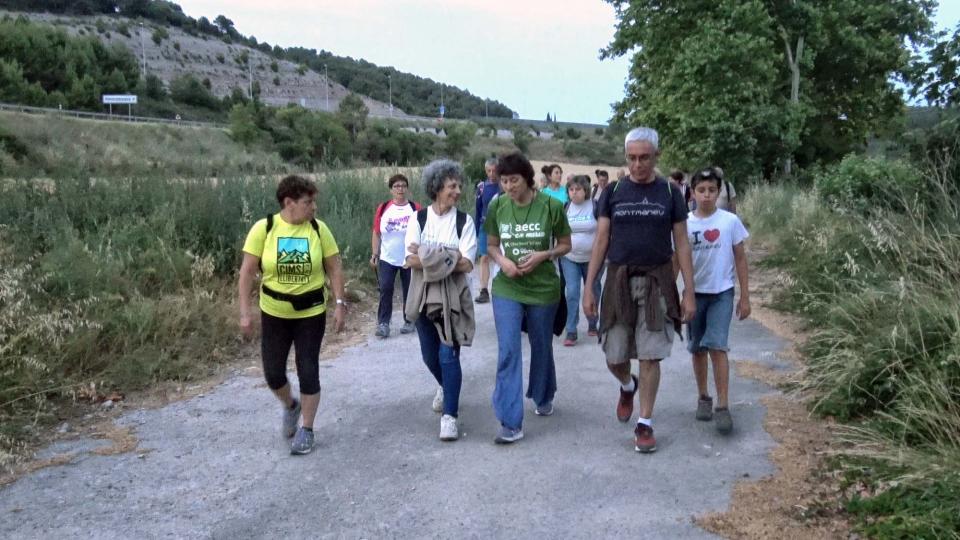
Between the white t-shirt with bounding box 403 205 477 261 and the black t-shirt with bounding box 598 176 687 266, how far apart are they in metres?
1.03

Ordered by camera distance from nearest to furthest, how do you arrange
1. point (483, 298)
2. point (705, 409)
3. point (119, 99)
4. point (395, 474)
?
point (395, 474) < point (705, 409) < point (483, 298) < point (119, 99)

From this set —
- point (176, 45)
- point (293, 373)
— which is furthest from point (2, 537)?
point (176, 45)

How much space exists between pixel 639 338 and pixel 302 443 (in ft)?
7.56

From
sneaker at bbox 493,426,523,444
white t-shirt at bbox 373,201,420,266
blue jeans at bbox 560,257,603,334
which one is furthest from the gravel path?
white t-shirt at bbox 373,201,420,266

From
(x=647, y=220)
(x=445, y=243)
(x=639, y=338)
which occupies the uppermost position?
(x=647, y=220)

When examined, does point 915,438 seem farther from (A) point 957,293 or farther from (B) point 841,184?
(B) point 841,184

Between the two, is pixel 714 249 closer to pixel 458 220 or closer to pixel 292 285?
pixel 458 220

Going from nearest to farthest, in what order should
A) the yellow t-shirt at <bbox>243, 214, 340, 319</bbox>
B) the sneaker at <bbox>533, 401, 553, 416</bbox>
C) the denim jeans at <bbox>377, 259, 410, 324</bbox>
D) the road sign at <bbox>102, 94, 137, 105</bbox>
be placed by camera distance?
the yellow t-shirt at <bbox>243, 214, 340, 319</bbox> → the sneaker at <bbox>533, 401, 553, 416</bbox> → the denim jeans at <bbox>377, 259, 410, 324</bbox> → the road sign at <bbox>102, 94, 137, 105</bbox>

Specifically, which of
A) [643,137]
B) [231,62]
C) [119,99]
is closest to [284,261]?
[643,137]

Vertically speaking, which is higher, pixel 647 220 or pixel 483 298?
pixel 647 220

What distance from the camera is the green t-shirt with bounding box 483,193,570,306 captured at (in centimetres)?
545

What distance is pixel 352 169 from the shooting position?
16.0 meters

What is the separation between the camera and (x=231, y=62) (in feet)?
400

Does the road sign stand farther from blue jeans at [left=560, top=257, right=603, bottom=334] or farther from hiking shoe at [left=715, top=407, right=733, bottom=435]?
hiking shoe at [left=715, top=407, right=733, bottom=435]
